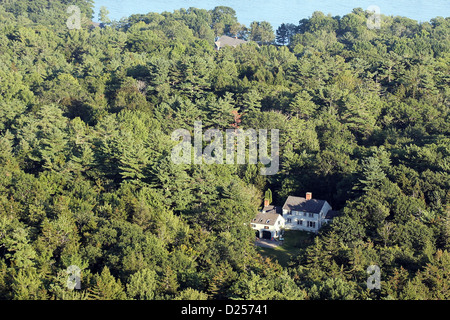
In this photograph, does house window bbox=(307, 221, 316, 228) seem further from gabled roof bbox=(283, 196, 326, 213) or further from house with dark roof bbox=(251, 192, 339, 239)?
gabled roof bbox=(283, 196, 326, 213)

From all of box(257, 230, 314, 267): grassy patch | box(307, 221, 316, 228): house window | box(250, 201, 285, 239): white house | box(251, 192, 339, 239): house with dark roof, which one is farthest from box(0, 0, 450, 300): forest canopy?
box(307, 221, 316, 228): house window

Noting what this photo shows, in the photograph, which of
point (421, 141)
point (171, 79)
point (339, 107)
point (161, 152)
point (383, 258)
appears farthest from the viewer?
point (171, 79)

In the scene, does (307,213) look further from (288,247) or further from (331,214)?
(288,247)

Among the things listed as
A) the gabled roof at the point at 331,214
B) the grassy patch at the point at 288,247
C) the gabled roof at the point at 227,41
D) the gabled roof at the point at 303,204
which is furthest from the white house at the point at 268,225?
the gabled roof at the point at 227,41

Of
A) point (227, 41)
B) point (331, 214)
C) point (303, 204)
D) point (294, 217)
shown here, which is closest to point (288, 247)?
point (294, 217)

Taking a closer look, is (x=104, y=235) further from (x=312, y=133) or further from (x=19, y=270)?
(x=312, y=133)
